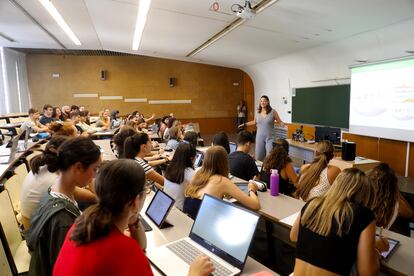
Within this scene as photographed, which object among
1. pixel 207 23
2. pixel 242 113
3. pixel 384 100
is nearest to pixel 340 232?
pixel 384 100

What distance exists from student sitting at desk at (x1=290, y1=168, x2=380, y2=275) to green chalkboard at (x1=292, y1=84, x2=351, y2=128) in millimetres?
5265

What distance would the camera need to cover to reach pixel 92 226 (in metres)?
Answer: 0.95

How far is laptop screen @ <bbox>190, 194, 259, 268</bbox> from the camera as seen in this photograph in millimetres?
1344

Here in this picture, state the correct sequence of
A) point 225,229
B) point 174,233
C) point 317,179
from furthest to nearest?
point 317,179 → point 174,233 → point 225,229

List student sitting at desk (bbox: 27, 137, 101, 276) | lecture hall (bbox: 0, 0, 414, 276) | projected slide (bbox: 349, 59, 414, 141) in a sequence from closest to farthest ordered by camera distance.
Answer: student sitting at desk (bbox: 27, 137, 101, 276)
lecture hall (bbox: 0, 0, 414, 276)
projected slide (bbox: 349, 59, 414, 141)

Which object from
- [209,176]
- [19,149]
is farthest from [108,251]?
[19,149]

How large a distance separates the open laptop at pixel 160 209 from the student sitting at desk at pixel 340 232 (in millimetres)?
838

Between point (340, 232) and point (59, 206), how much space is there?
4.44 feet

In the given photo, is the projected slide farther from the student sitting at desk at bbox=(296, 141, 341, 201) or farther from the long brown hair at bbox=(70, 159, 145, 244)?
the long brown hair at bbox=(70, 159, 145, 244)

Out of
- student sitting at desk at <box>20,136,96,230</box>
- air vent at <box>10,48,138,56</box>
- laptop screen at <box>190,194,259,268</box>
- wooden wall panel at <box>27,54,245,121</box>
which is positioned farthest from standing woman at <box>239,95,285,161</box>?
air vent at <box>10,48,138,56</box>

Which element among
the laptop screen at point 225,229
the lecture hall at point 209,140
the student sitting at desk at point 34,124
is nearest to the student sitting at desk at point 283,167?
the lecture hall at point 209,140

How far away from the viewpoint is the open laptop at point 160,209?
6.23 ft

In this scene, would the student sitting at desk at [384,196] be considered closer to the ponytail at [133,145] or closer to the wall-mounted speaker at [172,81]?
the ponytail at [133,145]

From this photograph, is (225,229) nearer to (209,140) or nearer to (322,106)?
(322,106)
